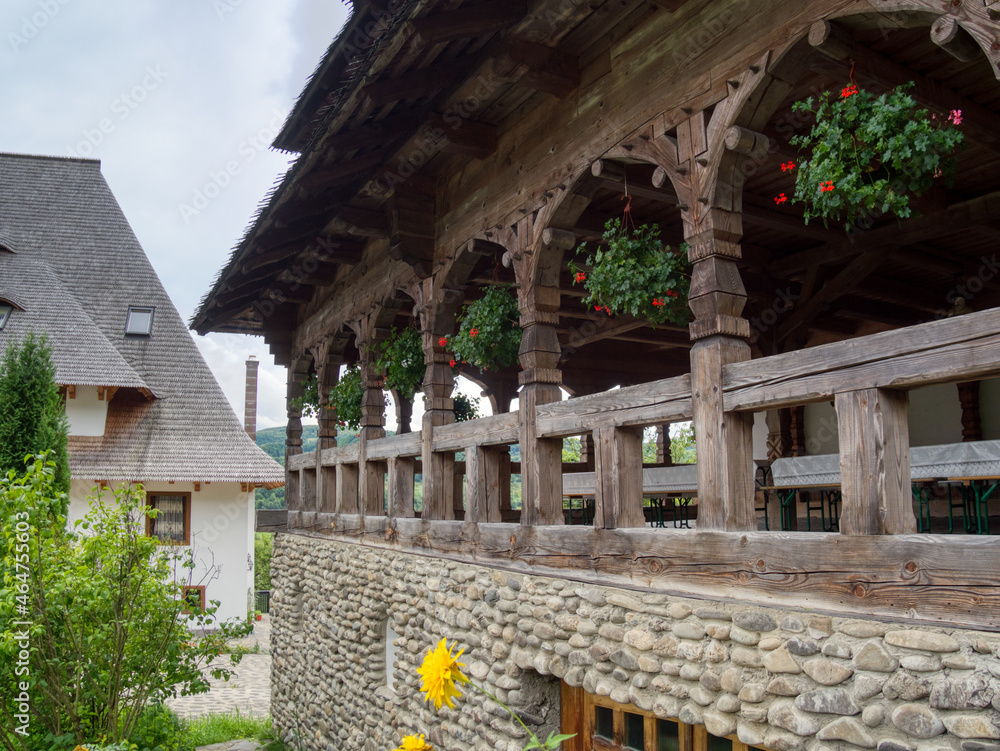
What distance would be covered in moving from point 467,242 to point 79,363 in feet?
44.8

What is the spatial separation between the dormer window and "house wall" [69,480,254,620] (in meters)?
4.01

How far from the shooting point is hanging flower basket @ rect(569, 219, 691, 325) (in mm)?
4523

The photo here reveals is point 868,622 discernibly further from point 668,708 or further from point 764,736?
point 668,708

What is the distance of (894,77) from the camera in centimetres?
405

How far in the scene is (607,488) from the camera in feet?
14.8

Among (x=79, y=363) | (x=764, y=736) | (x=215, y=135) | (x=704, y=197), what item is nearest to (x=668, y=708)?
(x=764, y=736)

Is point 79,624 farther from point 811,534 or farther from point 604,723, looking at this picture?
point 811,534

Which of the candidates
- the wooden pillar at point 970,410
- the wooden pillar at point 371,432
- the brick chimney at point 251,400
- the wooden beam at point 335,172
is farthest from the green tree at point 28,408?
the brick chimney at point 251,400

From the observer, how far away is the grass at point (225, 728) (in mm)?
11806

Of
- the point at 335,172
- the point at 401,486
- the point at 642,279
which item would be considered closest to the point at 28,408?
the point at 401,486

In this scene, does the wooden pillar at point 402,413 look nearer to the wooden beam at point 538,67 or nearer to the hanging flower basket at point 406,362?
the hanging flower basket at point 406,362

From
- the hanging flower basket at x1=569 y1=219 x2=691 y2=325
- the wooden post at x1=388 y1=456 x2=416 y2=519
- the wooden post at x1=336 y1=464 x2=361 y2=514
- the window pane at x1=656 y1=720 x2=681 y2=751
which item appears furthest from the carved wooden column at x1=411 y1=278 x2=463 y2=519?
the window pane at x1=656 y1=720 x2=681 y2=751

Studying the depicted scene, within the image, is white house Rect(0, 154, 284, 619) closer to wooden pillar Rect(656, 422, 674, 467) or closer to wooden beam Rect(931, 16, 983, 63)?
wooden pillar Rect(656, 422, 674, 467)

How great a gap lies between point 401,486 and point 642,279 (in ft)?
12.7
